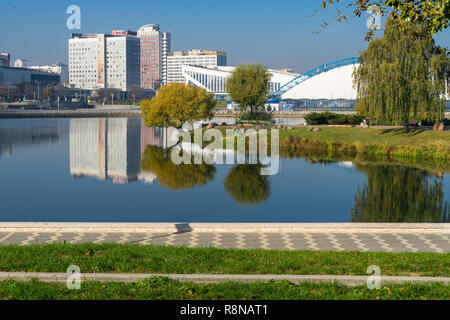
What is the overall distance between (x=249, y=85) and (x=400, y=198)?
3555 centimetres

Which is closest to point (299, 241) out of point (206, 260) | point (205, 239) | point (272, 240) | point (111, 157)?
point (272, 240)

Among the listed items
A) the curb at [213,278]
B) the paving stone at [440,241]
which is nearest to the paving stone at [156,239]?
the curb at [213,278]

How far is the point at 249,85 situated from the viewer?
54844mm

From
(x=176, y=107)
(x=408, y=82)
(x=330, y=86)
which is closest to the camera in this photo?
(x=408, y=82)

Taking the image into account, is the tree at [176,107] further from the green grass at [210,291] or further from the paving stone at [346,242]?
the green grass at [210,291]

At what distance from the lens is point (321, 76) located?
332ft

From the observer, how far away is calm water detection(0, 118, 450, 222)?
1783cm

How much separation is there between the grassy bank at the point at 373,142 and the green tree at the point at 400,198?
643cm

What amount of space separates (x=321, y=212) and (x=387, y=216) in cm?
227

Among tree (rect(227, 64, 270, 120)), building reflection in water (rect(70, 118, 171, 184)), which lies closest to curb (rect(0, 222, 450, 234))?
building reflection in water (rect(70, 118, 171, 184))

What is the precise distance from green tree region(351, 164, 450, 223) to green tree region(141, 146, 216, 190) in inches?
300

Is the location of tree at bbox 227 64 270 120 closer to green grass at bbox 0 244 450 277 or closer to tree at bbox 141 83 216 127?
tree at bbox 141 83 216 127

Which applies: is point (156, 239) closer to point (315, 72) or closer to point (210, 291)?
point (210, 291)

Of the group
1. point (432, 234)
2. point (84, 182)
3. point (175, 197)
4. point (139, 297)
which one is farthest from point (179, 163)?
point (139, 297)
